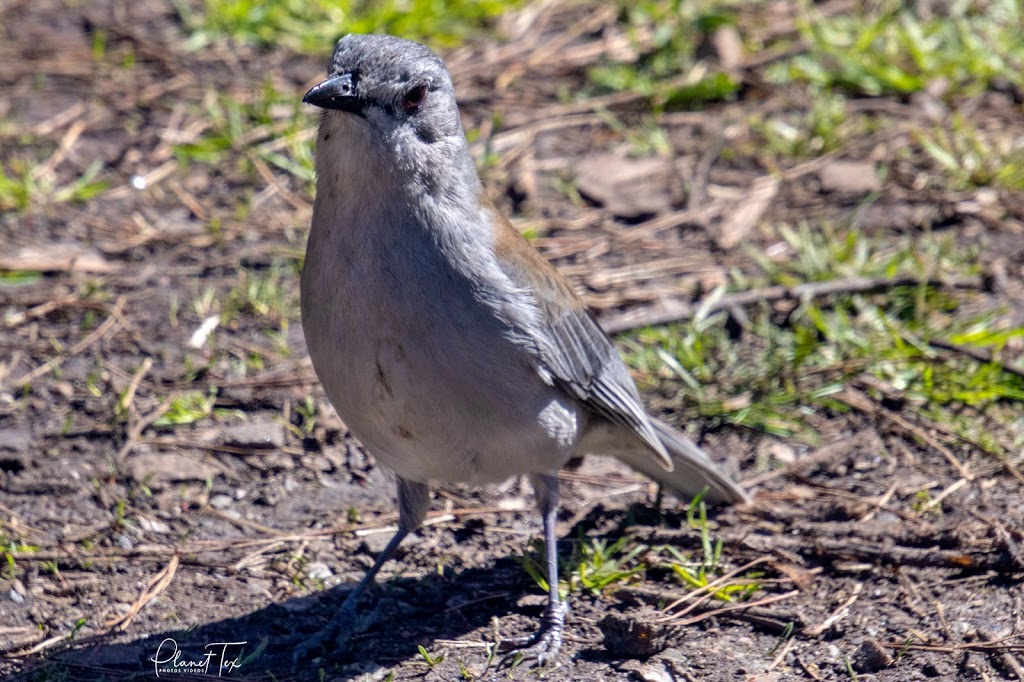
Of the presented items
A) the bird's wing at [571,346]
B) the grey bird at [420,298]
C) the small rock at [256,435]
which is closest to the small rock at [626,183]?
the bird's wing at [571,346]

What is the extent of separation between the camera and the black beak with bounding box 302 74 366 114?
4.35m

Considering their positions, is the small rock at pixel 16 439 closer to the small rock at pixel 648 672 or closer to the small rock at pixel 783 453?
the small rock at pixel 648 672

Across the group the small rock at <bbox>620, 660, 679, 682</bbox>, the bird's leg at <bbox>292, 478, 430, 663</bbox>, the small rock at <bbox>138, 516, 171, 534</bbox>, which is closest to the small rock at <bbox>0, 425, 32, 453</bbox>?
the small rock at <bbox>138, 516, 171, 534</bbox>

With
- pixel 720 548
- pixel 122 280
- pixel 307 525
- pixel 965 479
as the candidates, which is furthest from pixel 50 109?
pixel 965 479

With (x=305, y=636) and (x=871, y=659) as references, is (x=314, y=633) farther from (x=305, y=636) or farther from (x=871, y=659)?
(x=871, y=659)

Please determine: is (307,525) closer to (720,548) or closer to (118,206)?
(720,548)

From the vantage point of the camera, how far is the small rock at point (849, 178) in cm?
775

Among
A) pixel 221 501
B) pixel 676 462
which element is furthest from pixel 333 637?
pixel 676 462

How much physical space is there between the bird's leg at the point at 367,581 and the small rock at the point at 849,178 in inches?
148

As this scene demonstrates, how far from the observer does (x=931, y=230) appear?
7.34 m

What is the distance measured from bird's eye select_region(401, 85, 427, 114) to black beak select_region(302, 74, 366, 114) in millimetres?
190

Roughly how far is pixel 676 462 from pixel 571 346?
2.81 feet

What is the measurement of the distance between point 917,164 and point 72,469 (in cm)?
529

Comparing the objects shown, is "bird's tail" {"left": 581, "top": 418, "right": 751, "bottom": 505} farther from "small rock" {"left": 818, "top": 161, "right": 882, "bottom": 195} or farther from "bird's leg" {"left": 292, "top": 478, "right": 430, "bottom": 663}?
"small rock" {"left": 818, "top": 161, "right": 882, "bottom": 195}
